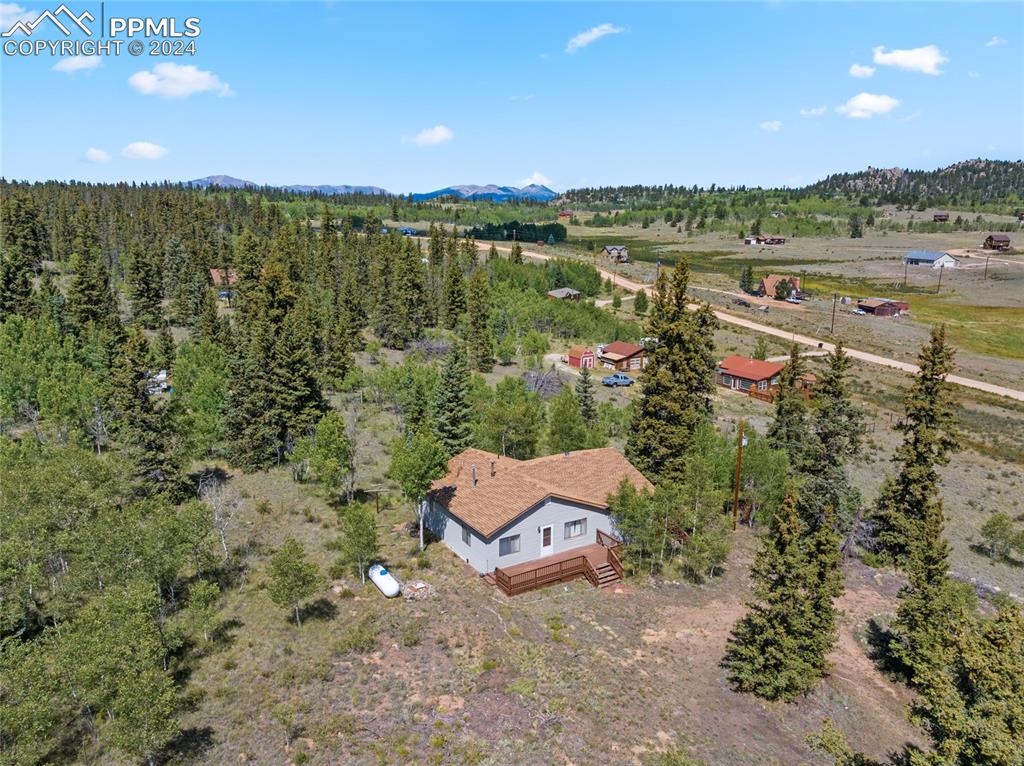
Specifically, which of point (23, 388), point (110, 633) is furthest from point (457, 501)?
point (23, 388)

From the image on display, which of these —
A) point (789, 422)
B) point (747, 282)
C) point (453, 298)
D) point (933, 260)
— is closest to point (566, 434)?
point (789, 422)

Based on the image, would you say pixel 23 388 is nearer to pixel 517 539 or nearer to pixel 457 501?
pixel 457 501

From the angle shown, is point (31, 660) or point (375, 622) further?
point (375, 622)

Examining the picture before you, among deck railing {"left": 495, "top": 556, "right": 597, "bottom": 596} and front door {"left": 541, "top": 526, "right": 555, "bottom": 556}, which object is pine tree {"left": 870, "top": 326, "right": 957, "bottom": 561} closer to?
deck railing {"left": 495, "top": 556, "right": 597, "bottom": 596}

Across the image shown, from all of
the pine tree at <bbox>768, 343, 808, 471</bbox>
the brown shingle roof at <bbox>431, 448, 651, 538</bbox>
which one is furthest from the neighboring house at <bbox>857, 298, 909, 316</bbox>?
the brown shingle roof at <bbox>431, 448, 651, 538</bbox>

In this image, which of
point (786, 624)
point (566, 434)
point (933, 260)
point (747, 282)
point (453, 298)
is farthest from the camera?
point (933, 260)

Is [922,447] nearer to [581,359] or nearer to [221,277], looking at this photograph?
[581,359]
